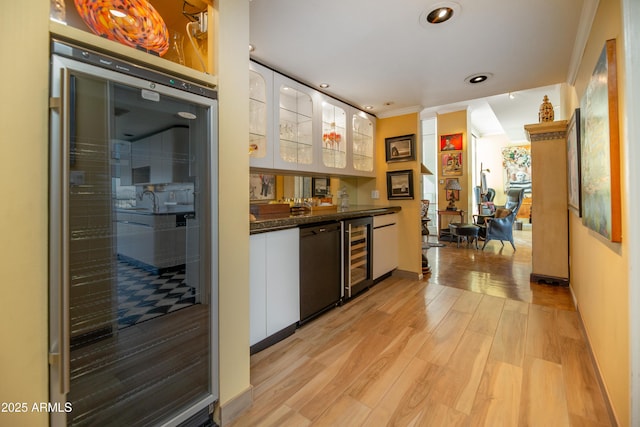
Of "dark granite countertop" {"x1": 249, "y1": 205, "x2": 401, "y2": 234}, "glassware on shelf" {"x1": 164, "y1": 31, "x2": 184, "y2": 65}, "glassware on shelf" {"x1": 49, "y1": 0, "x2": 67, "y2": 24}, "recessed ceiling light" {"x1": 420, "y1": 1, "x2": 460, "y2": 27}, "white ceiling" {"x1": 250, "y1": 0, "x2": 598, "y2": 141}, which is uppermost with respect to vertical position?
"white ceiling" {"x1": 250, "y1": 0, "x2": 598, "y2": 141}

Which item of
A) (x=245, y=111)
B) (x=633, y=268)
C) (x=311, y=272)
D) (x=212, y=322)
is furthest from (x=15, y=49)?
(x=633, y=268)

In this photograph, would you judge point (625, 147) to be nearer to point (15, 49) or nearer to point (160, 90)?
point (160, 90)

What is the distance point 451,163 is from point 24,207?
24.2ft

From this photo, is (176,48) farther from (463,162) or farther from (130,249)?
(463,162)

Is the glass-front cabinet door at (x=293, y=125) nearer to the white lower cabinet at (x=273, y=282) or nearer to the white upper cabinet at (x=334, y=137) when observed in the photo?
the white upper cabinet at (x=334, y=137)

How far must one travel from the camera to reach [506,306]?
2727mm

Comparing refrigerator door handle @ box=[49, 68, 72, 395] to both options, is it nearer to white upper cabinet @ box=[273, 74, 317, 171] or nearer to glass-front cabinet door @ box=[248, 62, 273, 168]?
glass-front cabinet door @ box=[248, 62, 273, 168]

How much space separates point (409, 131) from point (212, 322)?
132 inches

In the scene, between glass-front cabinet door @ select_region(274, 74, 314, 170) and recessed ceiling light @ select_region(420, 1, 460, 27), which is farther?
glass-front cabinet door @ select_region(274, 74, 314, 170)

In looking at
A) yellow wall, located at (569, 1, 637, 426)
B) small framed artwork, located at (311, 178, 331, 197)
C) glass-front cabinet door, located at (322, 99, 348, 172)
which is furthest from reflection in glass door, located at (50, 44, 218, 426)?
small framed artwork, located at (311, 178, 331, 197)

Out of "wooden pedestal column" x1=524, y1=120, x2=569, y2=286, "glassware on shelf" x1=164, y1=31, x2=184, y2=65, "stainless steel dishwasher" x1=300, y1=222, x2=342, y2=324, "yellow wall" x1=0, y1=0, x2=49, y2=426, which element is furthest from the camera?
"wooden pedestal column" x1=524, y1=120, x2=569, y2=286

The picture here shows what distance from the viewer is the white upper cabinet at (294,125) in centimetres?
250

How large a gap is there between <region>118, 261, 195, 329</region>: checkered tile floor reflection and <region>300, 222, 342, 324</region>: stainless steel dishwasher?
1.08 meters

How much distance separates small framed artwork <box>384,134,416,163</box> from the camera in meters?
3.61
